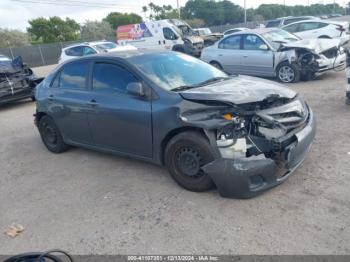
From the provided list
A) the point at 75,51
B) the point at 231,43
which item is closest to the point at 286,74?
the point at 231,43

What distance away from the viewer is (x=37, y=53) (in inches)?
1356

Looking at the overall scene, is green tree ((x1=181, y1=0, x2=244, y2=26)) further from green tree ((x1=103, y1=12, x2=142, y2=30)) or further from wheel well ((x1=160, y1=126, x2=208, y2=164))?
wheel well ((x1=160, y1=126, x2=208, y2=164))

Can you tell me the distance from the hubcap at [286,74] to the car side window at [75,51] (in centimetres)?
1037

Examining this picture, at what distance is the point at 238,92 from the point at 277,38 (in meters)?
7.08

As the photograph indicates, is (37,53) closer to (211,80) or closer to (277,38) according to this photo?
(277,38)

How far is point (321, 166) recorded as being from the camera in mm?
4383

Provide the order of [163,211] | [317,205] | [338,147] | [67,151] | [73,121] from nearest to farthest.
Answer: [317,205] < [163,211] < [338,147] < [73,121] < [67,151]

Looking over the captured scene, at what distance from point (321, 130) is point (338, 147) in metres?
0.80

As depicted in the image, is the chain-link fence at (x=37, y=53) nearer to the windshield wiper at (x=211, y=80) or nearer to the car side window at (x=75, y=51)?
the car side window at (x=75, y=51)

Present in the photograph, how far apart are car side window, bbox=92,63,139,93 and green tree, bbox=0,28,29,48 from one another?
51.7 m

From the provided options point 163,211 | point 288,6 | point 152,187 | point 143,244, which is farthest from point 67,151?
point 288,6

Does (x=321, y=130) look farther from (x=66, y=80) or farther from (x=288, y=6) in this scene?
(x=288, y=6)

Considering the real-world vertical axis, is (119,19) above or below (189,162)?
above

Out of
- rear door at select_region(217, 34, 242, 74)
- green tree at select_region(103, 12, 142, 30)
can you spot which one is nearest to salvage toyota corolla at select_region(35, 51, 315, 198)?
rear door at select_region(217, 34, 242, 74)
